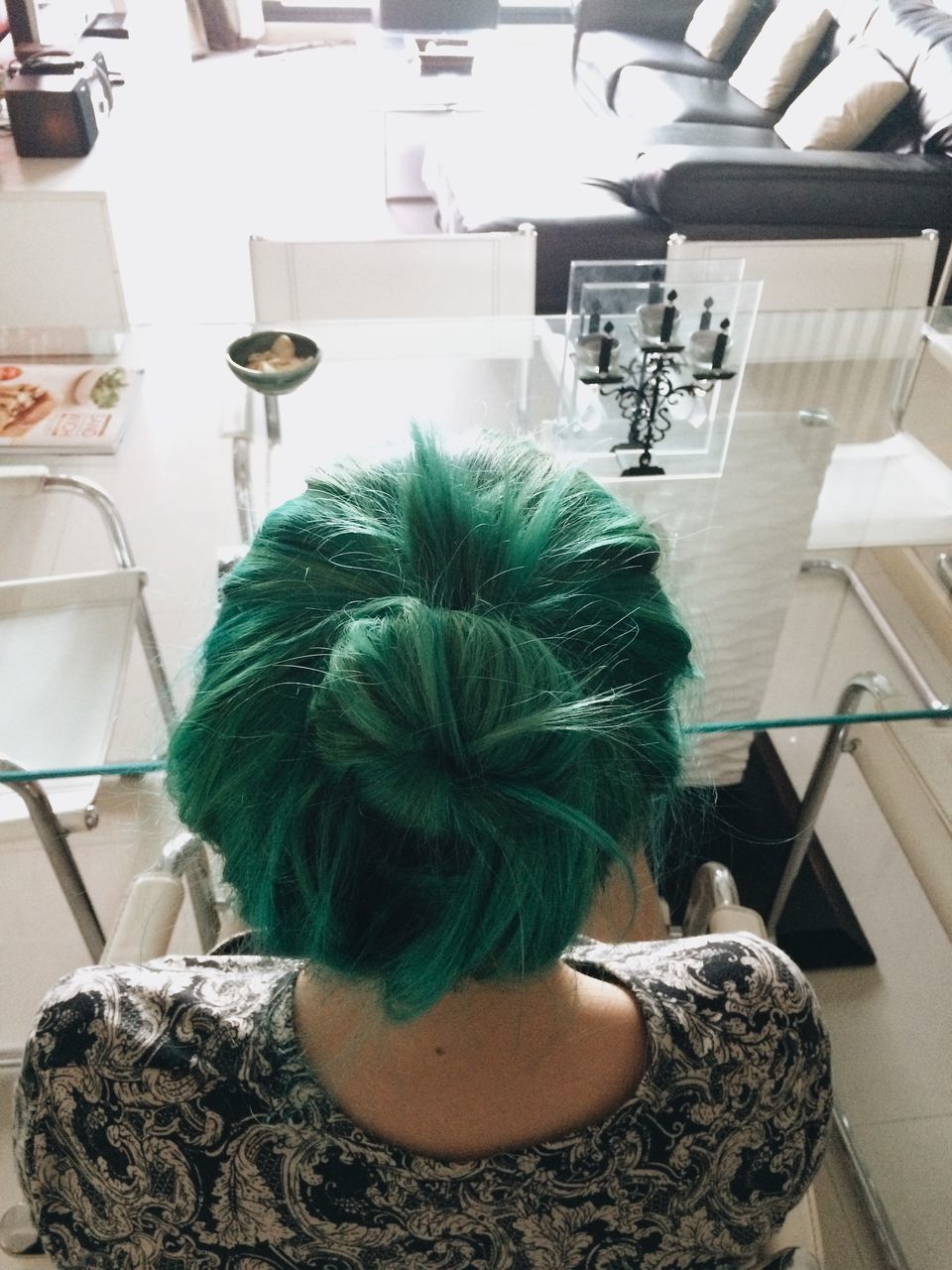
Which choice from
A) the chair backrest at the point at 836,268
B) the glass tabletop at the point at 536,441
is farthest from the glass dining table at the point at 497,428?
the chair backrest at the point at 836,268

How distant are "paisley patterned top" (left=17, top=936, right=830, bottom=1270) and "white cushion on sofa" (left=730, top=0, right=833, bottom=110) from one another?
389 cm

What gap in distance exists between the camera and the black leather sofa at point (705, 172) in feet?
8.89

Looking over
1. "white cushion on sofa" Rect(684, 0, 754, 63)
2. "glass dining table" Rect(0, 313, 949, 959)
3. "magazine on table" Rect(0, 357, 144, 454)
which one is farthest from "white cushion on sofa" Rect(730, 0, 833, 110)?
"magazine on table" Rect(0, 357, 144, 454)

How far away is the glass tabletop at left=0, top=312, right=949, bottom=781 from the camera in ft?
4.33

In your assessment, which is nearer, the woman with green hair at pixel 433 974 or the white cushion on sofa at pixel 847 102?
the woman with green hair at pixel 433 974

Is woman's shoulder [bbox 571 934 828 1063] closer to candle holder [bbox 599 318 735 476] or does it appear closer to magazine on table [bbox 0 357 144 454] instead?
candle holder [bbox 599 318 735 476]

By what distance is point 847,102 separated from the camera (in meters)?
3.09

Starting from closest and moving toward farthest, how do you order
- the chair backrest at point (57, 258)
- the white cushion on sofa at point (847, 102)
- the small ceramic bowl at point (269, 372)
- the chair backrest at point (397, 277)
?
the small ceramic bowl at point (269, 372)
the chair backrest at point (397, 277)
the chair backrest at point (57, 258)
the white cushion on sofa at point (847, 102)

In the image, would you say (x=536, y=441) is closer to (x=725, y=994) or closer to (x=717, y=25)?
(x=725, y=994)

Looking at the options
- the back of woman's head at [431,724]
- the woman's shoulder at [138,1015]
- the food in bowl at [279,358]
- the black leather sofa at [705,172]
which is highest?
the back of woman's head at [431,724]

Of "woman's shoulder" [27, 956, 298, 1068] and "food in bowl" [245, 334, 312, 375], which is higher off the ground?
"woman's shoulder" [27, 956, 298, 1068]

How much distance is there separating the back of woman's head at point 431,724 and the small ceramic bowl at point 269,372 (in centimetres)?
100

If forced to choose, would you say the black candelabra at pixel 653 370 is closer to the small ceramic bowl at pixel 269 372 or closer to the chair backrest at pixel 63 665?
the small ceramic bowl at pixel 269 372

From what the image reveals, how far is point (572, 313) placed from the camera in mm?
Answer: 1887
